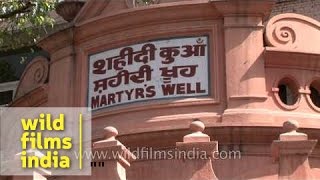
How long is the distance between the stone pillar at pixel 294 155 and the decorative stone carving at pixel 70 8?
270 inches

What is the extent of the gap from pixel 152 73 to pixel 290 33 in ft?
9.31

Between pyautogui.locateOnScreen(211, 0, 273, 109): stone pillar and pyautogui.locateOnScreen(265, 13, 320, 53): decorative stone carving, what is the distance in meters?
0.21

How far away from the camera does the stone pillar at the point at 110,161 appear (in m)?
11.5

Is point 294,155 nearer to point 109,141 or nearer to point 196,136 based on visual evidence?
point 196,136

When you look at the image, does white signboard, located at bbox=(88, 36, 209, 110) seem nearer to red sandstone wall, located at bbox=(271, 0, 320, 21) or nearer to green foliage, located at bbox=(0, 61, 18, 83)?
red sandstone wall, located at bbox=(271, 0, 320, 21)

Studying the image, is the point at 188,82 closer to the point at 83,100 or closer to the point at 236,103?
the point at 236,103

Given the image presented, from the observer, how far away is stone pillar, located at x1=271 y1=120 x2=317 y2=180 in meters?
11.1

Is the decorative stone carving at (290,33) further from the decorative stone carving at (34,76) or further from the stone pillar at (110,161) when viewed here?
the decorative stone carving at (34,76)

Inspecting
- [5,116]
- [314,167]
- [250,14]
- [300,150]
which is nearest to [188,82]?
[250,14]

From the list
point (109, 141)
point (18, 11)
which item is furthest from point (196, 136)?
point (18, 11)

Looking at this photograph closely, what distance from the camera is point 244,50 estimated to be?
47.7 ft

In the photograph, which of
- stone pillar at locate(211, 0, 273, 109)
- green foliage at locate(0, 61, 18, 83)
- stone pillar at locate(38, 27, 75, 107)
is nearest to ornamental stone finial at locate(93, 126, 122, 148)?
stone pillar at locate(211, 0, 273, 109)

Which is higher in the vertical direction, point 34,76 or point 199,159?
point 34,76

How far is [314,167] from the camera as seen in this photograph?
45.0ft
